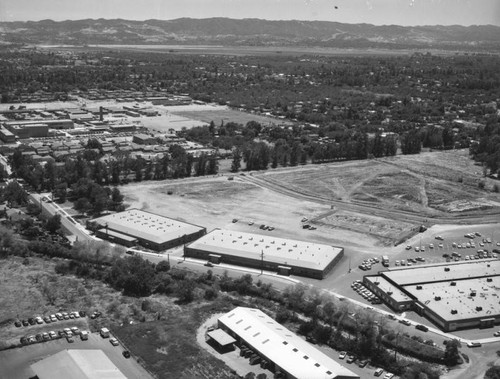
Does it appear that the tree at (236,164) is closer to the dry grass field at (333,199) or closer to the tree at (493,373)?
the dry grass field at (333,199)

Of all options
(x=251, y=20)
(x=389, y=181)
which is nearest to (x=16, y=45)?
(x=251, y=20)

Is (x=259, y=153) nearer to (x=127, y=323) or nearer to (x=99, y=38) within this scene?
(x=127, y=323)

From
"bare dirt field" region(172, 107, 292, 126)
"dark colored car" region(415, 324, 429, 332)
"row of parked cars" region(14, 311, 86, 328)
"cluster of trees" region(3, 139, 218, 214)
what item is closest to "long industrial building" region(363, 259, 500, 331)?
"dark colored car" region(415, 324, 429, 332)

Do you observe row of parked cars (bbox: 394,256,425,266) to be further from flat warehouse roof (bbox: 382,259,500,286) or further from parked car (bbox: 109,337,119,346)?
parked car (bbox: 109,337,119,346)

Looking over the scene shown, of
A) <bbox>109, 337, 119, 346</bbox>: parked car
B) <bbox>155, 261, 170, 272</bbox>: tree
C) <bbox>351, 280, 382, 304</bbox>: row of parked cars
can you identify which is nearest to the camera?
<bbox>109, 337, 119, 346</bbox>: parked car

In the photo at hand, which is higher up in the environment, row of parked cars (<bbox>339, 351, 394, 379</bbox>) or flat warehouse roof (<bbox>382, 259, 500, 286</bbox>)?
flat warehouse roof (<bbox>382, 259, 500, 286</bbox>)

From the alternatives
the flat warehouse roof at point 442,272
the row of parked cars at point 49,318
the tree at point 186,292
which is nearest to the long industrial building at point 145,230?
the tree at point 186,292
